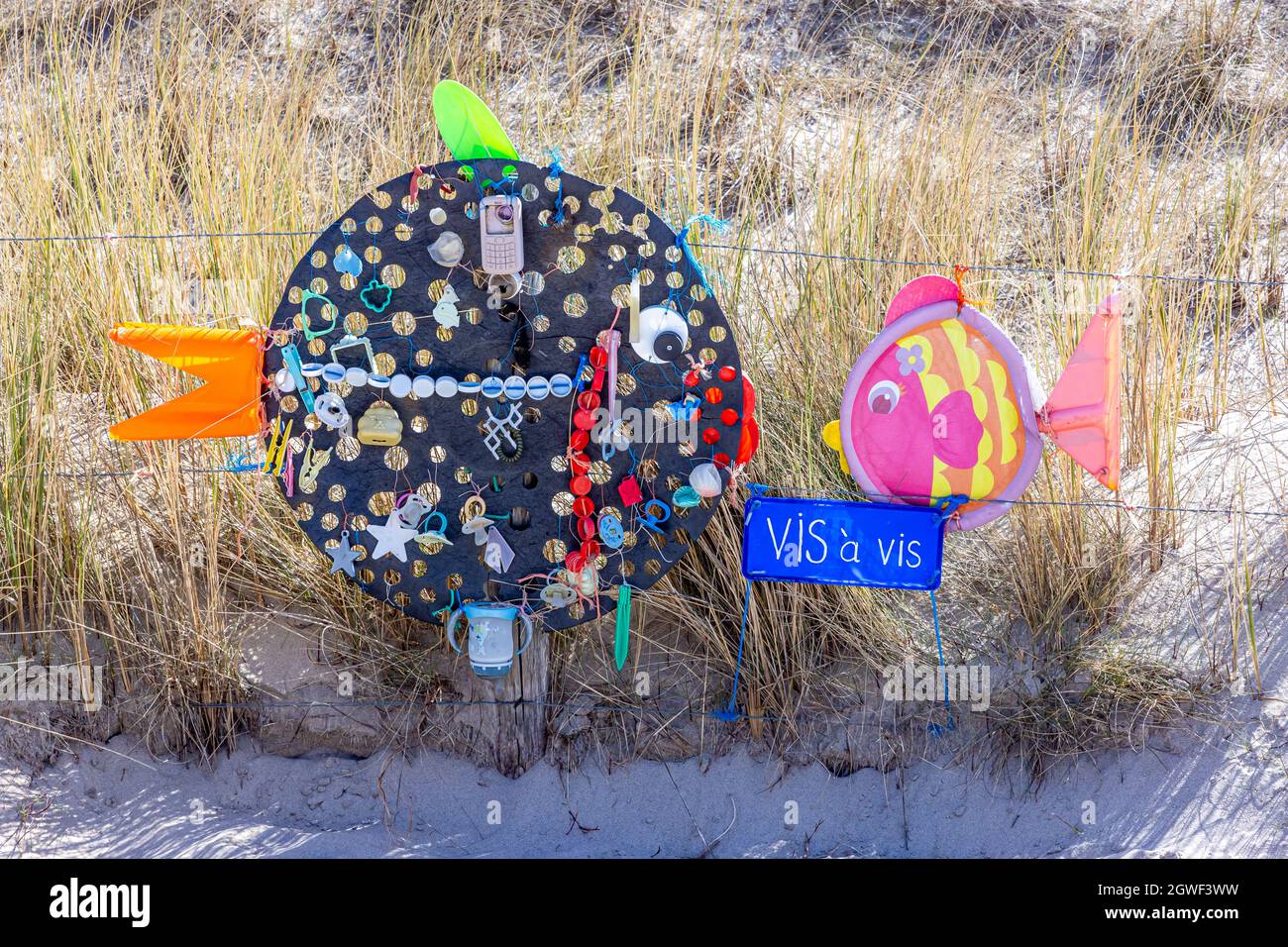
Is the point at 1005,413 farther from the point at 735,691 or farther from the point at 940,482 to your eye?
the point at 735,691

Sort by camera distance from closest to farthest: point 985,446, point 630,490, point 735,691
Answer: point 985,446, point 630,490, point 735,691

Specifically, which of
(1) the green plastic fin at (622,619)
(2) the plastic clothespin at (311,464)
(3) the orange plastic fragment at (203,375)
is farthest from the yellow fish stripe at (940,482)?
(3) the orange plastic fragment at (203,375)

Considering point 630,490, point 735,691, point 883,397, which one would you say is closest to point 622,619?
point 630,490

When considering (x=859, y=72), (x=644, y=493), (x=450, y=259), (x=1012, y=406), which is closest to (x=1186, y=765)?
(x=1012, y=406)

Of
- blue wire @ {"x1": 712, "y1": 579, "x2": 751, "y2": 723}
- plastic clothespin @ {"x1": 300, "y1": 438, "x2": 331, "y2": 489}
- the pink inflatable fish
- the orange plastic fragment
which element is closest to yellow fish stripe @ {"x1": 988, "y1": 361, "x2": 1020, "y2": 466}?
the pink inflatable fish

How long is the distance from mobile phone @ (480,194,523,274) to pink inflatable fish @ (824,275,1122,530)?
618 millimetres

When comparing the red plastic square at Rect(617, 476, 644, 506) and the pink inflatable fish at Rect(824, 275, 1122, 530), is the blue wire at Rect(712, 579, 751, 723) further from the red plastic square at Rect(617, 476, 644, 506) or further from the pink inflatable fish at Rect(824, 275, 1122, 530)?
the pink inflatable fish at Rect(824, 275, 1122, 530)

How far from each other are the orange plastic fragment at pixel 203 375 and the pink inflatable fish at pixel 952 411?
1.06 metres

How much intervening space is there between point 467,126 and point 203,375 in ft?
2.12

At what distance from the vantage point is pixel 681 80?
135 inches

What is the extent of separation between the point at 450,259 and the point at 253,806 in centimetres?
123

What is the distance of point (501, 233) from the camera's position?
71.7 inches
